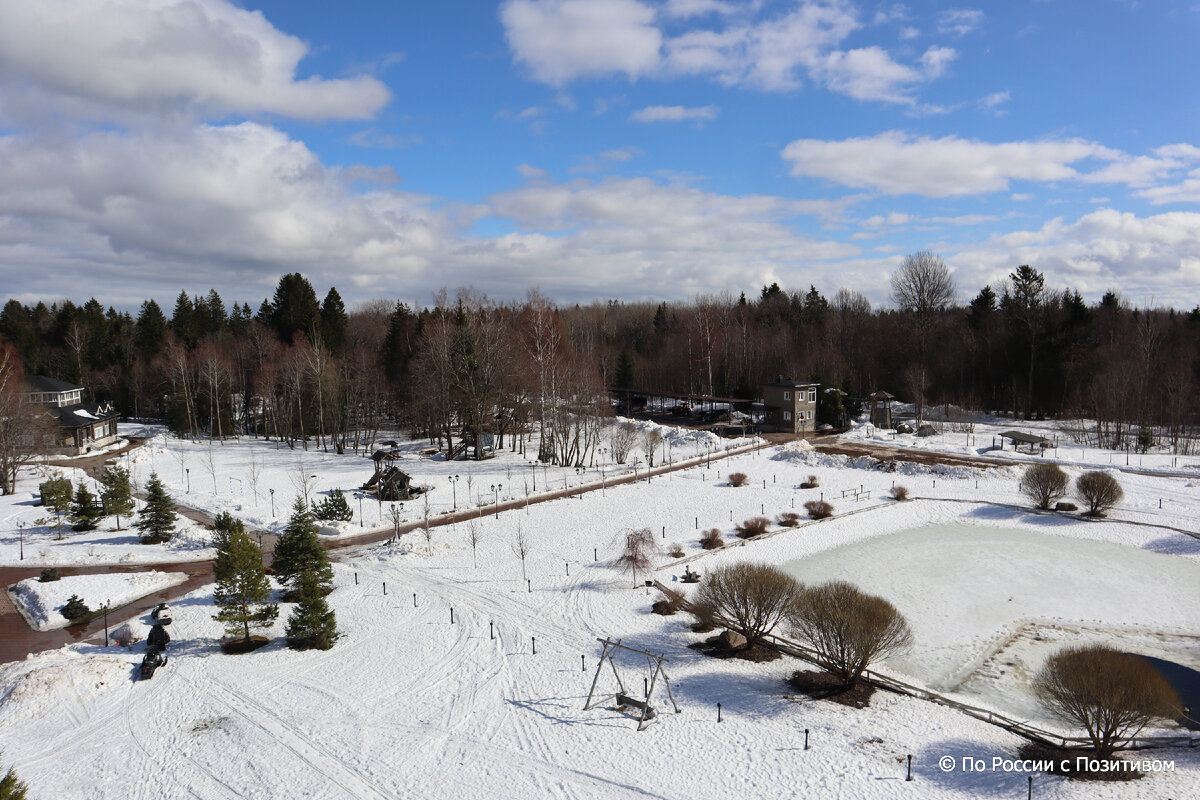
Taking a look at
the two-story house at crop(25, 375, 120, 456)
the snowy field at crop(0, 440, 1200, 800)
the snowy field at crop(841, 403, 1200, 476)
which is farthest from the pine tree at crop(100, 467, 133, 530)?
the snowy field at crop(841, 403, 1200, 476)

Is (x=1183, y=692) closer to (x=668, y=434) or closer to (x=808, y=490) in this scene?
(x=808, y=490)

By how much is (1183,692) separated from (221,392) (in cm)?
7458

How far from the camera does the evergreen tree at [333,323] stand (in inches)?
2992

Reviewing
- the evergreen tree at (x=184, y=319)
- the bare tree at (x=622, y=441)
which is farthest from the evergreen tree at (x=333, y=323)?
the bare tree at (x=622, y=441)

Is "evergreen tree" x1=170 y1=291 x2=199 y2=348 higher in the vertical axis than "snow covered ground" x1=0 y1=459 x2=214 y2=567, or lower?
higher

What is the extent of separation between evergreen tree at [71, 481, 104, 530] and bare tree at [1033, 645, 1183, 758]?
1645 inches

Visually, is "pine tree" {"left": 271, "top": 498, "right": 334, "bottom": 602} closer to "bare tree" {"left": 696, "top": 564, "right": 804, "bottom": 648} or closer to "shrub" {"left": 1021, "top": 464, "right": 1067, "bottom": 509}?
"bare tree" {"left": 696, "top": 564, "right": 804, "bottom": 648}

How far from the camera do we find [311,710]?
17.8 metres

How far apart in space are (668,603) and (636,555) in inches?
127

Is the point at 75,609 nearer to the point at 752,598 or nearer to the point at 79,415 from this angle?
the point at 752,598

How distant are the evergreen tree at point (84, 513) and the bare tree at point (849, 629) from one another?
35.9 metres

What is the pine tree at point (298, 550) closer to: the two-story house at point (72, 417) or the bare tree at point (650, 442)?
the bare tree at point (650, 442)

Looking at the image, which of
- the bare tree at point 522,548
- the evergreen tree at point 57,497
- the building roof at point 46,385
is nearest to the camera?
the bare tree at point 522,548

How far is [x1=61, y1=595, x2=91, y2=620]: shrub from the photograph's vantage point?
24562 mm
